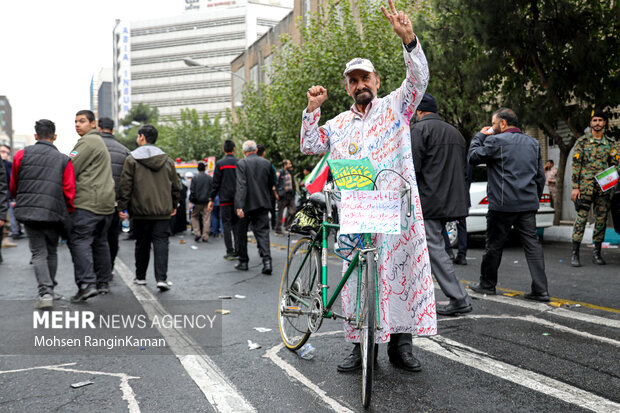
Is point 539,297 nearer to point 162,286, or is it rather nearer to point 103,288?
point 162,286

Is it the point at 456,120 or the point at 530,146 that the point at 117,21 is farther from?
the point at 530,146

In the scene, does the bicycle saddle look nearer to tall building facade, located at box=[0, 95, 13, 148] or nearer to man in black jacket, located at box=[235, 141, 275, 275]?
man in black jacket, located at box=[235, 141, 275, 275]

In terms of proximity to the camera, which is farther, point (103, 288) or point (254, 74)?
point (254, 74)

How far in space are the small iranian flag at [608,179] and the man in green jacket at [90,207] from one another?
665 centimetres

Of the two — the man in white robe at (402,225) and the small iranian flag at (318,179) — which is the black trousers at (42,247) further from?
the man in white robe at (402,225)

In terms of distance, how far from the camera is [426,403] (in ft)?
10.3

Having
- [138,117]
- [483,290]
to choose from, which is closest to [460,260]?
[483,290]

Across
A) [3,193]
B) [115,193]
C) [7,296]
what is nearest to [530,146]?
[115,193]

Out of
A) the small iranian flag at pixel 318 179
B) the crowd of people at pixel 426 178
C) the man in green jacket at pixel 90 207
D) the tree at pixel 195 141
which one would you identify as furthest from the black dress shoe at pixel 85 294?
the tree at pixel 195 141

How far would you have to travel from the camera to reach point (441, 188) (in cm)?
540

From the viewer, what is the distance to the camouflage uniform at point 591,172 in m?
8.23

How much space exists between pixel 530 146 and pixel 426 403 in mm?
3867

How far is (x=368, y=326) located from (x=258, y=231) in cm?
566

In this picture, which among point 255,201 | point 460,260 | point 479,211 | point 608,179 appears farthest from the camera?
point 479,211
